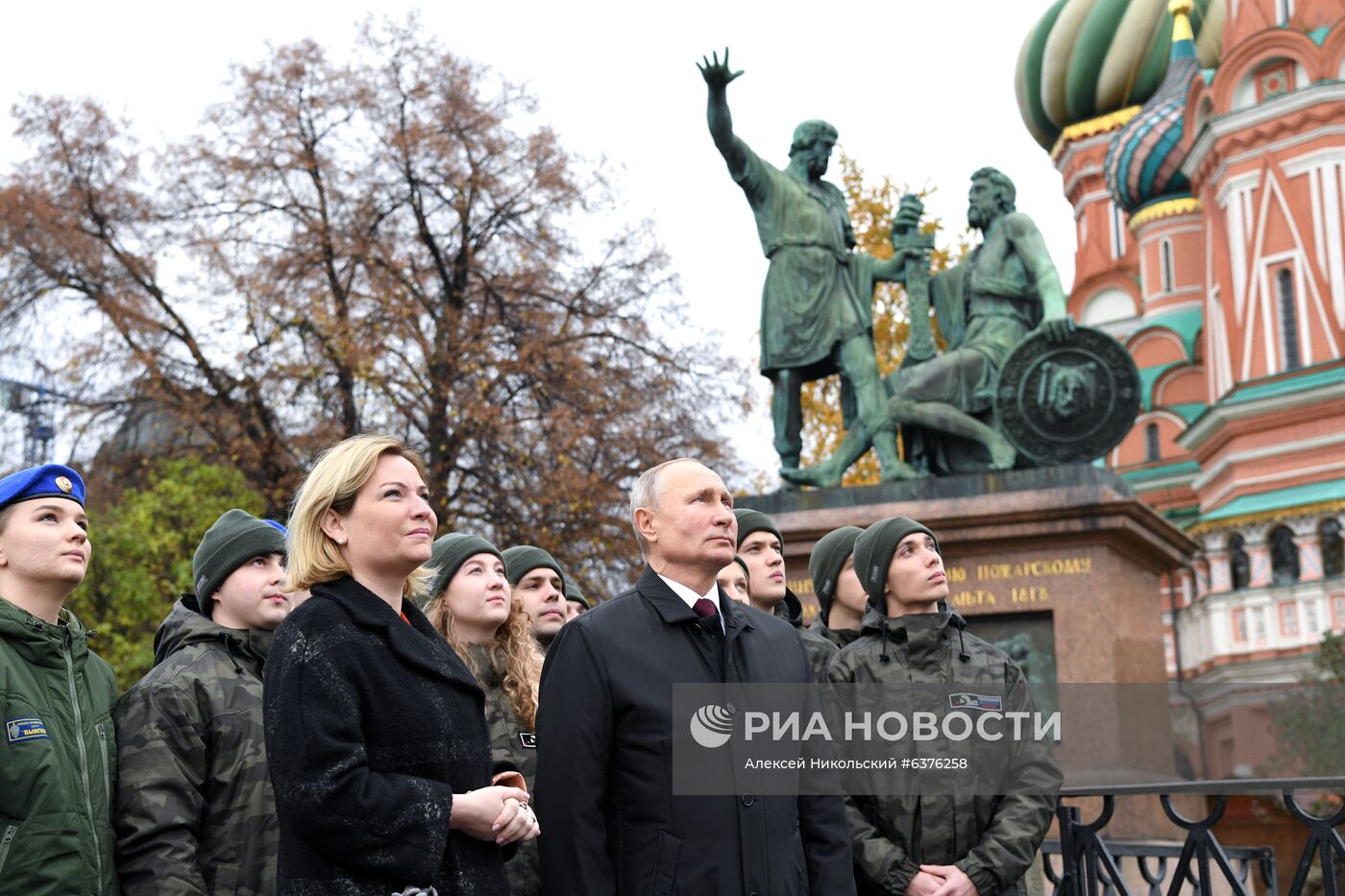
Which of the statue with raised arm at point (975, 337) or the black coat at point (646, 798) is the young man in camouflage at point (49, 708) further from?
the statue with raised arm at point (975, 337)

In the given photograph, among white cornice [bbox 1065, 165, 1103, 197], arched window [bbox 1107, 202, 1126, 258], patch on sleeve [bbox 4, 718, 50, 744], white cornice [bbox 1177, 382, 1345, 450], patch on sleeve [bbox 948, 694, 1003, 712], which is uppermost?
white cornice [bbox 1065, 165, 1103, 197]

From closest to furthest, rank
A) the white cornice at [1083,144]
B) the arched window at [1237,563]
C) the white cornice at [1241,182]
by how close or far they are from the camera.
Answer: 1. the white cornice at [1241,182]
2. the arched window at [1237,563]
3. the white cornice at [1083,144]

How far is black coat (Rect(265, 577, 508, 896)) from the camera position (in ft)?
9.30

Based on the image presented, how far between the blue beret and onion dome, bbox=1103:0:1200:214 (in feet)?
131

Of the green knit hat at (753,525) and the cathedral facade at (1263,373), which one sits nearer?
the green knit hat at (753,525)

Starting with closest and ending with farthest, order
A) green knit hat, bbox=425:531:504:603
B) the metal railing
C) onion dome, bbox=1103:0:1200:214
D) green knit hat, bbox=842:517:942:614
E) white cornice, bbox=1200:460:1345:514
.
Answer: the metal railing < green knit hat, bbox=425:531:504:603 < green knit hat, bbox=842:517:942:614 < white cornice, bbox=1200:460:1345:514 < onion dome, bbox=1103:0:1200:214

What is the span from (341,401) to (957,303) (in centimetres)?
962

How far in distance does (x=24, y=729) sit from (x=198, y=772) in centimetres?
47

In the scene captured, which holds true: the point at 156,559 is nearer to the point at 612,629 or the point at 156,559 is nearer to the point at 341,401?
the point at 341,401

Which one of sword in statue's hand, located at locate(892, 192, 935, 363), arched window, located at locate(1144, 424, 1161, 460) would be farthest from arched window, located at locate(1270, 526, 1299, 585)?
sword in statue's hand, located at locate(892, 192, 935, 363)

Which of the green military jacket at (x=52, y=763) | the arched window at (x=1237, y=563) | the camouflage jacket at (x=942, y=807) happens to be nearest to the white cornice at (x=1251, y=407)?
the arched window at (x=1237, y=563)

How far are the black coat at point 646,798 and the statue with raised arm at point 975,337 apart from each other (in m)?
7.57

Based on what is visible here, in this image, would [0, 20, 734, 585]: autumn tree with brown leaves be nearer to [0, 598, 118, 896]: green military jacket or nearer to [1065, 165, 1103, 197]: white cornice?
[0, 598, 118, 896]: green military jacket

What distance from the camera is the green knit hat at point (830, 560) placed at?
592 centimetres
